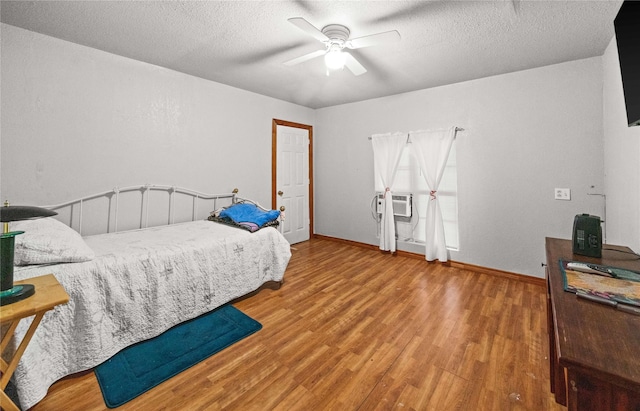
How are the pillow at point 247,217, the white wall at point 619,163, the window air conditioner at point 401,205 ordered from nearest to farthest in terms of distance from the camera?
the white wall at point 619,163 → the pillow at point 247,217 → the window air conditioner at point 401,205

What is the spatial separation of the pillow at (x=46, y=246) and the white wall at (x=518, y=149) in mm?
3685

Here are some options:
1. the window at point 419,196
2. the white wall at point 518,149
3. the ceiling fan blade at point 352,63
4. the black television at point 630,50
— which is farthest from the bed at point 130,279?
the black television at point 630,50

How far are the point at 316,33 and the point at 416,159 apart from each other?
95.6 inches

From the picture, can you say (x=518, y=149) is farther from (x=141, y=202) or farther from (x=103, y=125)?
(x=103, y=125)

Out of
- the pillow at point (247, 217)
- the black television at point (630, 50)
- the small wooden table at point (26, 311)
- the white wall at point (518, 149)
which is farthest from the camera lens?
the pillow at point (247, 217)

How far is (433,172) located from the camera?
3684 millimetres

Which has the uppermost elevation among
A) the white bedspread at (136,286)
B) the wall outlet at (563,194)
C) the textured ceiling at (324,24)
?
the textured ceiling at (324,24)

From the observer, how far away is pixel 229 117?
145 inches

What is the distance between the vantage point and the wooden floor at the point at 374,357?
147 cm

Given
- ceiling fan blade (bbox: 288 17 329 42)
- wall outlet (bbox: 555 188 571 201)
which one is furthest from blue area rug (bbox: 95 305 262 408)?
wall outlet (bbox: 555 188 571 201)

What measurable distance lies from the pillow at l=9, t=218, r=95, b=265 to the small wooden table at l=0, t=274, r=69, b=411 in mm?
357

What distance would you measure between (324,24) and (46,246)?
245cm

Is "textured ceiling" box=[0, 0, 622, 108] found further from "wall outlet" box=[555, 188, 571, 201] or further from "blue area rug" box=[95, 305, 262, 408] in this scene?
"blue area rug" box=[95, 305, 262, 408]

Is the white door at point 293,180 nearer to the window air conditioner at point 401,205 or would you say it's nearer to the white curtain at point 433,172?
the window air conditioner at point 401,205
